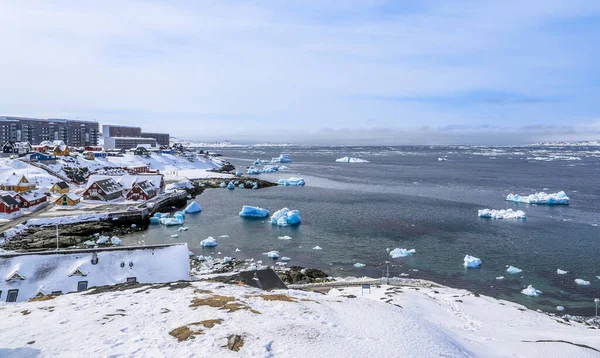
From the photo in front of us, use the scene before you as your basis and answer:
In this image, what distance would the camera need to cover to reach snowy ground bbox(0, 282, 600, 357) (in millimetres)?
10164

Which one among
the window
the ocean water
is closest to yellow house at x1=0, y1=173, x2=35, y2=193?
the ocean water

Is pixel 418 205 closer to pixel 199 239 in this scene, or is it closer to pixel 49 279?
pixel 199 239

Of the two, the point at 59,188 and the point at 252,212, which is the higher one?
the point at 59,188

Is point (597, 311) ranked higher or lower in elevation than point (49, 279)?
lower

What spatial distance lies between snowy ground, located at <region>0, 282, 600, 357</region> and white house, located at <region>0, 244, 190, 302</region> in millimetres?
2614

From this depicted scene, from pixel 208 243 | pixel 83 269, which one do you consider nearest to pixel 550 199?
pixel 208 243

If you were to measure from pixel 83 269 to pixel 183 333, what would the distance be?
33.2ft

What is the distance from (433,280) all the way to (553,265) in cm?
1013

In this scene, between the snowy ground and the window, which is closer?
the snowy ground

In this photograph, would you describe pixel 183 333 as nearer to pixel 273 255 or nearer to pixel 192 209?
pixel 273 255

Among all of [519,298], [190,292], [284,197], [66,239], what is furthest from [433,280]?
[284,197]

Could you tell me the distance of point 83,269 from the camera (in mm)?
18250

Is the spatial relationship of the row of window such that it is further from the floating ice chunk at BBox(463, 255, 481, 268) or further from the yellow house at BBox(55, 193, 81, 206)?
the yellow house at BBox(55, 193, 81, 206)

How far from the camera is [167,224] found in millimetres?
41406
